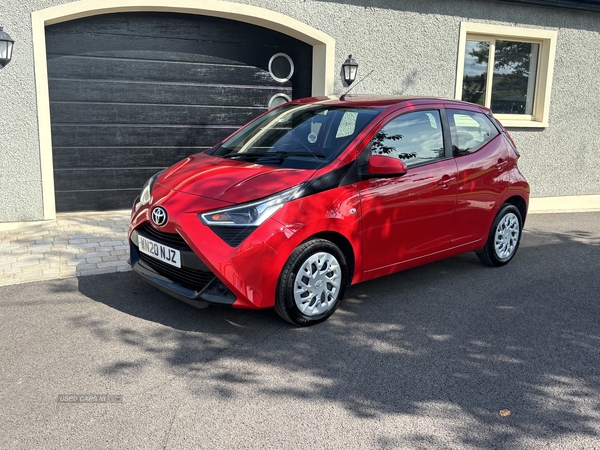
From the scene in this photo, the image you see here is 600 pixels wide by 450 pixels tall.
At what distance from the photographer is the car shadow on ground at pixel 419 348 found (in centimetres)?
328

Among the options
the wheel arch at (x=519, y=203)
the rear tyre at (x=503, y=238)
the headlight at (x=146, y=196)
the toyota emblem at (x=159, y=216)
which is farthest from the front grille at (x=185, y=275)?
the wheel arch at (x=519, y=203)

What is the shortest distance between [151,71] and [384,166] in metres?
4.73

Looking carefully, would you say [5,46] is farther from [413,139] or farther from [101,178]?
[413,139]

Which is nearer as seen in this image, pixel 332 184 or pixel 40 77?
pixel 332 184

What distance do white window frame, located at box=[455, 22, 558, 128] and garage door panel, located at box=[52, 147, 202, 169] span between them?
4638 mm

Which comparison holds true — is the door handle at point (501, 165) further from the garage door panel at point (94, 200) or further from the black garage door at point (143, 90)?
the garage door panel at point (94, 200)

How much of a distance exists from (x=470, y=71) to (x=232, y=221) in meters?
7.11

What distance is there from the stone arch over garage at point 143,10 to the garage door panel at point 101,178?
0.40 metres

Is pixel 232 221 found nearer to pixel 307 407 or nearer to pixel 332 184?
pixel 332 184

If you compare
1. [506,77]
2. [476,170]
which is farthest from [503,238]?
[506,77]

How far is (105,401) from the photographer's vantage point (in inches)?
127

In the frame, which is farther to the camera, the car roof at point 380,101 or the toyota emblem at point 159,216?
the car roof at point 380,101

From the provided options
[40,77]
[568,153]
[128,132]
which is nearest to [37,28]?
[40,77]

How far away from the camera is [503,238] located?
19.8 ft
